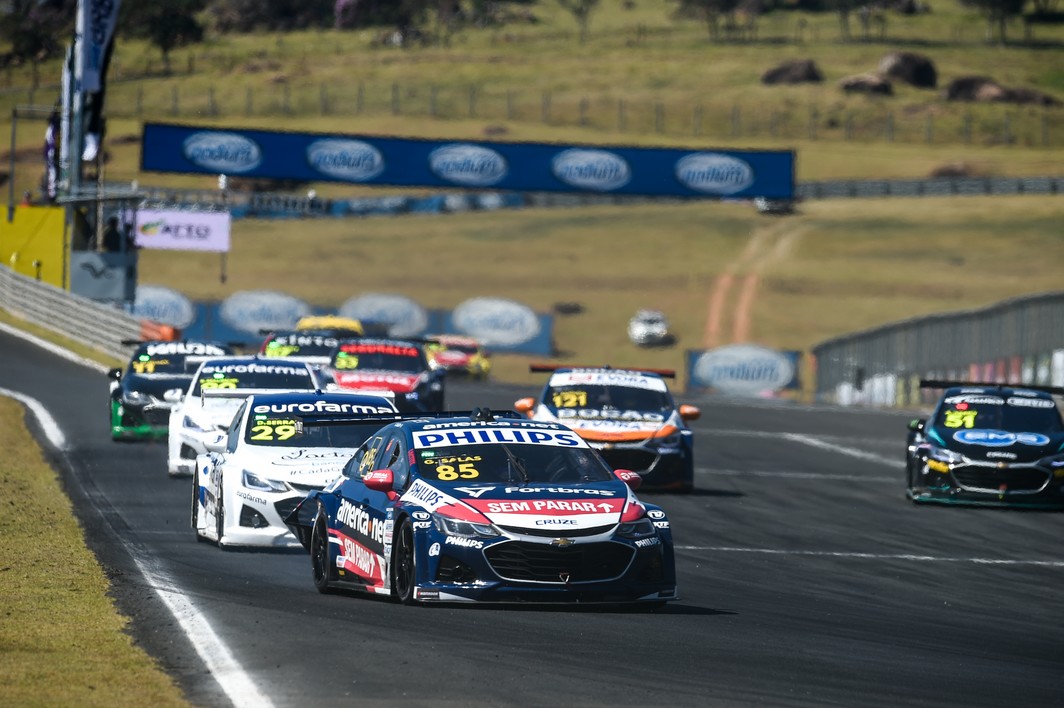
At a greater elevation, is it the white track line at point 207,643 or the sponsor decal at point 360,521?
the sponsor decal at point 360,521

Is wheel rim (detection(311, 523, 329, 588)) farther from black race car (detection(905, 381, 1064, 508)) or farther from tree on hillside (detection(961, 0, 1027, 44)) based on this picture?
tree on hillside (detection(961, 0, 1027, 44))

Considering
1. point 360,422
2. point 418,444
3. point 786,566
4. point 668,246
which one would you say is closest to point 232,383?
point 360,422

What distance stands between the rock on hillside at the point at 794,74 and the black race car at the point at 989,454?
11020 centimetres

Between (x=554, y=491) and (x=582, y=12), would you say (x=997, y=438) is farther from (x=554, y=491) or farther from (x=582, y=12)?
(x=582, y=12)

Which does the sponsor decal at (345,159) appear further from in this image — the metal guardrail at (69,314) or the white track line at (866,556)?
the white track line at (866,556)

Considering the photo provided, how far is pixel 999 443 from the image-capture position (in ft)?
74.9

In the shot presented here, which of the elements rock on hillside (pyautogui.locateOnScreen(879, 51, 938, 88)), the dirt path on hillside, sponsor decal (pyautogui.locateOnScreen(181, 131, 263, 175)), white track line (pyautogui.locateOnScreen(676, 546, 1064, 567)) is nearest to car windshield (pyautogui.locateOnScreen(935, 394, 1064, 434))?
white track line (pyautogui.locateOnScreen(676, 546, 1064, 567))

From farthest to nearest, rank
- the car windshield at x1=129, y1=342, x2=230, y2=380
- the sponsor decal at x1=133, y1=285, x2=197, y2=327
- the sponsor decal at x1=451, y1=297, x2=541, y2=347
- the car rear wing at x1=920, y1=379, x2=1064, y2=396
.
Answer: the sponsor decal at x1=451, y1=297, x2=541, y2=347
the sponsor decal at x1=133, y1=285, x2=197, y2=327
the car windshield at x1=129, y1=342, x2=230, y2=380
the car rear wing at x1=920, y1=379, x2=1064, y2=396

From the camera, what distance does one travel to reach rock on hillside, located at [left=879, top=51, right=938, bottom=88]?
131375mm

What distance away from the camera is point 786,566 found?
16922 millimetres

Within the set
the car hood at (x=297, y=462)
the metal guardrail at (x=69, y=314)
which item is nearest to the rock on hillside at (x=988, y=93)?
the metal guardrail at (x=69, y=314)

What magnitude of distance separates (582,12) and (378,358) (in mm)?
142183

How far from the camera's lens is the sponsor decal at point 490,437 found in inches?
515

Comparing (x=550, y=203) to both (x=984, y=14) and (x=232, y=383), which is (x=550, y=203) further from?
(x=984, y=14)
